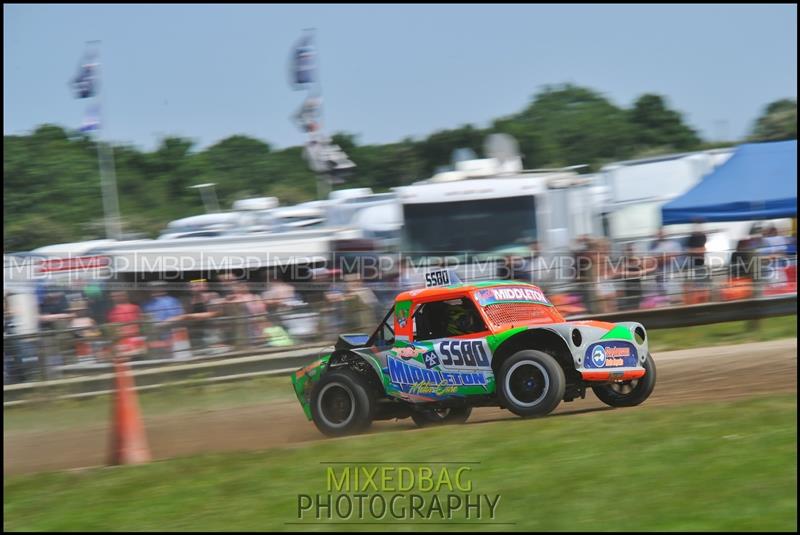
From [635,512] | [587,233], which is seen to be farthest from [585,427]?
[587,233]

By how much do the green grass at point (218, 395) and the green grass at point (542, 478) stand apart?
397 centimetres

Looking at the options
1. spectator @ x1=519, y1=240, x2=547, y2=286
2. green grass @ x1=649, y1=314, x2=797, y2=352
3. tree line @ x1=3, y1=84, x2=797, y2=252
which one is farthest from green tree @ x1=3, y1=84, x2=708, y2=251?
green grass @ x1=649, y1=314, x2=797, y2=352

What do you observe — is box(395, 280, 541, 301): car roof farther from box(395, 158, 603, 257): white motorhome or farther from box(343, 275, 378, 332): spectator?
box(395, 158, 603, 257): white motorhome

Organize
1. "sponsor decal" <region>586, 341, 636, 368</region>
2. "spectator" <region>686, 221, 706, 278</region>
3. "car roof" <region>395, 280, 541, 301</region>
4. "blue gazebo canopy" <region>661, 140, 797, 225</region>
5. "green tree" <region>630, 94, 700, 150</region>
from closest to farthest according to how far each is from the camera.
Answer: "sponsor decal" <region>586, 341, 636, 368</region>, "car roof" <region>395, 280, 541, 301</region>, "spectator" <region>686, 221, 706, 278</region>, "blue gazebo canopy" <region>661, 140, 797, 225</region>, "green tree" <region>630, 94, 700, 150</region>

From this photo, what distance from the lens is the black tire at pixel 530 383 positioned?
8125mm

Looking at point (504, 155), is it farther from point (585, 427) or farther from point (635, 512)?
point (635, 512)

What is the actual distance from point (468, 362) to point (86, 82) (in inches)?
640

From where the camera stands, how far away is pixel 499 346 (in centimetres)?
849

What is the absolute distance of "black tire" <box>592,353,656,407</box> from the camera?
8.54 meters

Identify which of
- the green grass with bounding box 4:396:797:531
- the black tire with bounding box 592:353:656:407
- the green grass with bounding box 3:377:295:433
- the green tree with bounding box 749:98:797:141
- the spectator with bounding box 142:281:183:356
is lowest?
the green grass with bounding box 3:377:295:433

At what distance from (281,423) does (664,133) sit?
50.7 m

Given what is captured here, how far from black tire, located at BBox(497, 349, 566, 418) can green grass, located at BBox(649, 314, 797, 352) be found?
5.23 metres

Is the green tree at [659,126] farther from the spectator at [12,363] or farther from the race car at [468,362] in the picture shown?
the race car at [468,362]

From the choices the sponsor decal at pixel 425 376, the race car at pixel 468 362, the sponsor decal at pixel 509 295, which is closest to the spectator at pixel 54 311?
the race car at pixel 468 362
